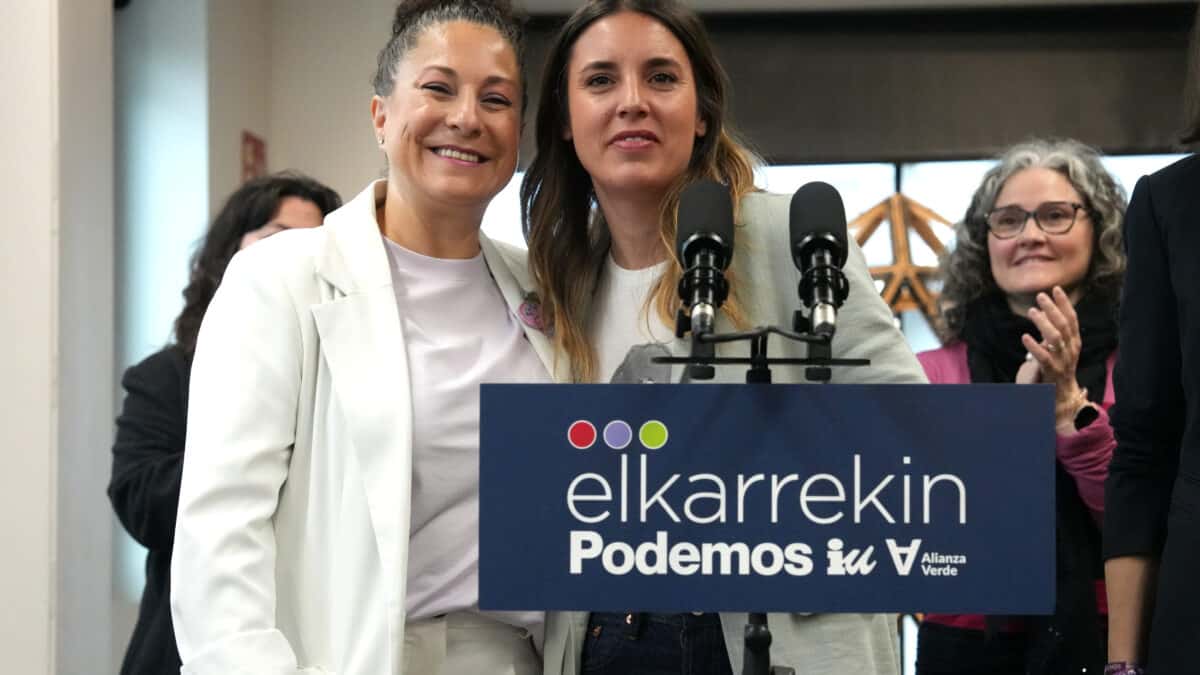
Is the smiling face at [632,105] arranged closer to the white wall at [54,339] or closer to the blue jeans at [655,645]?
the blue jeans at [655,645]

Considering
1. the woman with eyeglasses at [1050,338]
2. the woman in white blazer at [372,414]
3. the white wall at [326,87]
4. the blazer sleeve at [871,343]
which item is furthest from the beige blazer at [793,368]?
the white wall at [326,87]

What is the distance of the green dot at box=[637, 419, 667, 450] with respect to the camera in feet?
4.44

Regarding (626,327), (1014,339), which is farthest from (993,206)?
(626,327)

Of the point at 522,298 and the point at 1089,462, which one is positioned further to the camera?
the point at 1089,462

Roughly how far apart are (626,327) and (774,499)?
2.29 ft

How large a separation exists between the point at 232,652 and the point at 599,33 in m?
1.01

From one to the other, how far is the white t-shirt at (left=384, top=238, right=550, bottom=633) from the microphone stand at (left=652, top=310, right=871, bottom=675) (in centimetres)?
51

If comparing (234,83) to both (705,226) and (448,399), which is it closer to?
(448,399)

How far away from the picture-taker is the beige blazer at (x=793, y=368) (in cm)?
169

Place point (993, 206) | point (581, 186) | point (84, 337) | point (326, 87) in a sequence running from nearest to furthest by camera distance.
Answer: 1. point (581, 186)
2. point (993, 206)
3. point (84, 337)
4. point (326, 87)

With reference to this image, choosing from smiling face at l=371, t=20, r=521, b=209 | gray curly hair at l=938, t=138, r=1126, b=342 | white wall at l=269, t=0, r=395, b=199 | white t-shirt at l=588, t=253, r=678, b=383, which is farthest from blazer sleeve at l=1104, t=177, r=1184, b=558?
white wall at l=269, t=0, r=395, b=199

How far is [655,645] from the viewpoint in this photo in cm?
185

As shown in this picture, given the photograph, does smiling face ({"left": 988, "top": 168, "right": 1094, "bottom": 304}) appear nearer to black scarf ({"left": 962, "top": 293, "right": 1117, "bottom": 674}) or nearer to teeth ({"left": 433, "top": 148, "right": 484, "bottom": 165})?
black scarf ({"left": 962, "top": 293, "right": 1117, "bottom": 674})

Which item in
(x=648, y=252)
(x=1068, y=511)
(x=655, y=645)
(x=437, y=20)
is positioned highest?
(x=437, y=20)
